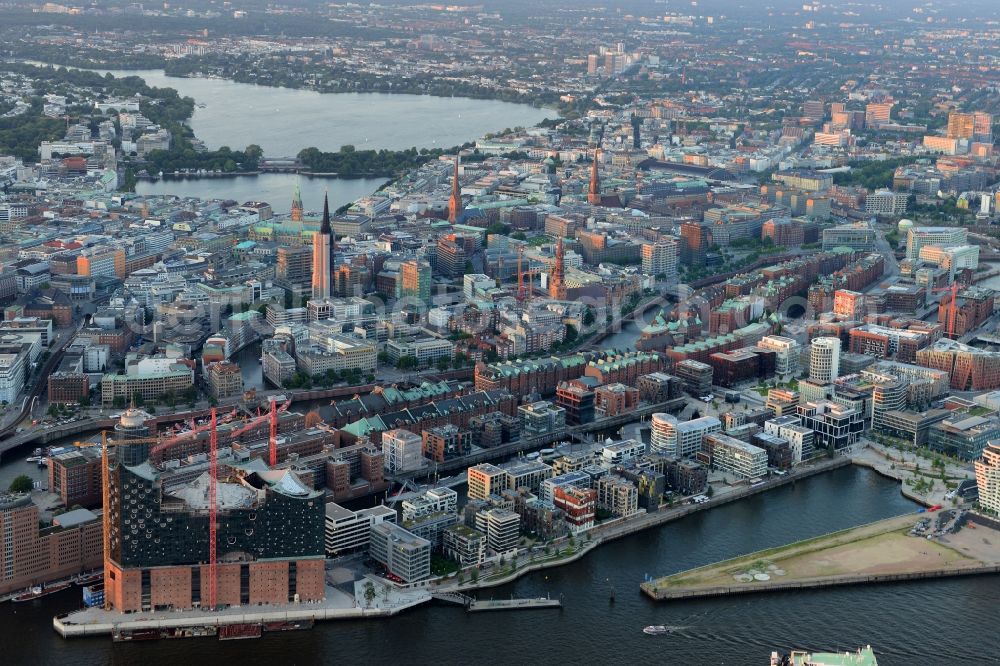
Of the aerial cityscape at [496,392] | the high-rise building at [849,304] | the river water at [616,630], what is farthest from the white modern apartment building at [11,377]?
the high-rise building at [849,304]

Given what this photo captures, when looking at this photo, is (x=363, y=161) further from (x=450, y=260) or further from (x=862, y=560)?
(x=862, y=560)

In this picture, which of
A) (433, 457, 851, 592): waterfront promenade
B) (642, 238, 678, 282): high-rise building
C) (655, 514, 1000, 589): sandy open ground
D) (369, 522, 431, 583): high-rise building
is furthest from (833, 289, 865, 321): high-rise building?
(369, 522, 431, 583): high-rise building

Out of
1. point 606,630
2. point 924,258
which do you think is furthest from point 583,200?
point 606,630

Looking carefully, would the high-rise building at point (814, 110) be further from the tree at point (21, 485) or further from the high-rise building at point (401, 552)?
the tree at point (21, 485)

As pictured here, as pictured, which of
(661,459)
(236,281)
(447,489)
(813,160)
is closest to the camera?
(447,489)

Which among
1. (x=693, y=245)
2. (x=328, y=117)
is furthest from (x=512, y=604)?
(x=328, y=117)

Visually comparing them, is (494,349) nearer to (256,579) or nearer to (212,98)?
(256,579)
